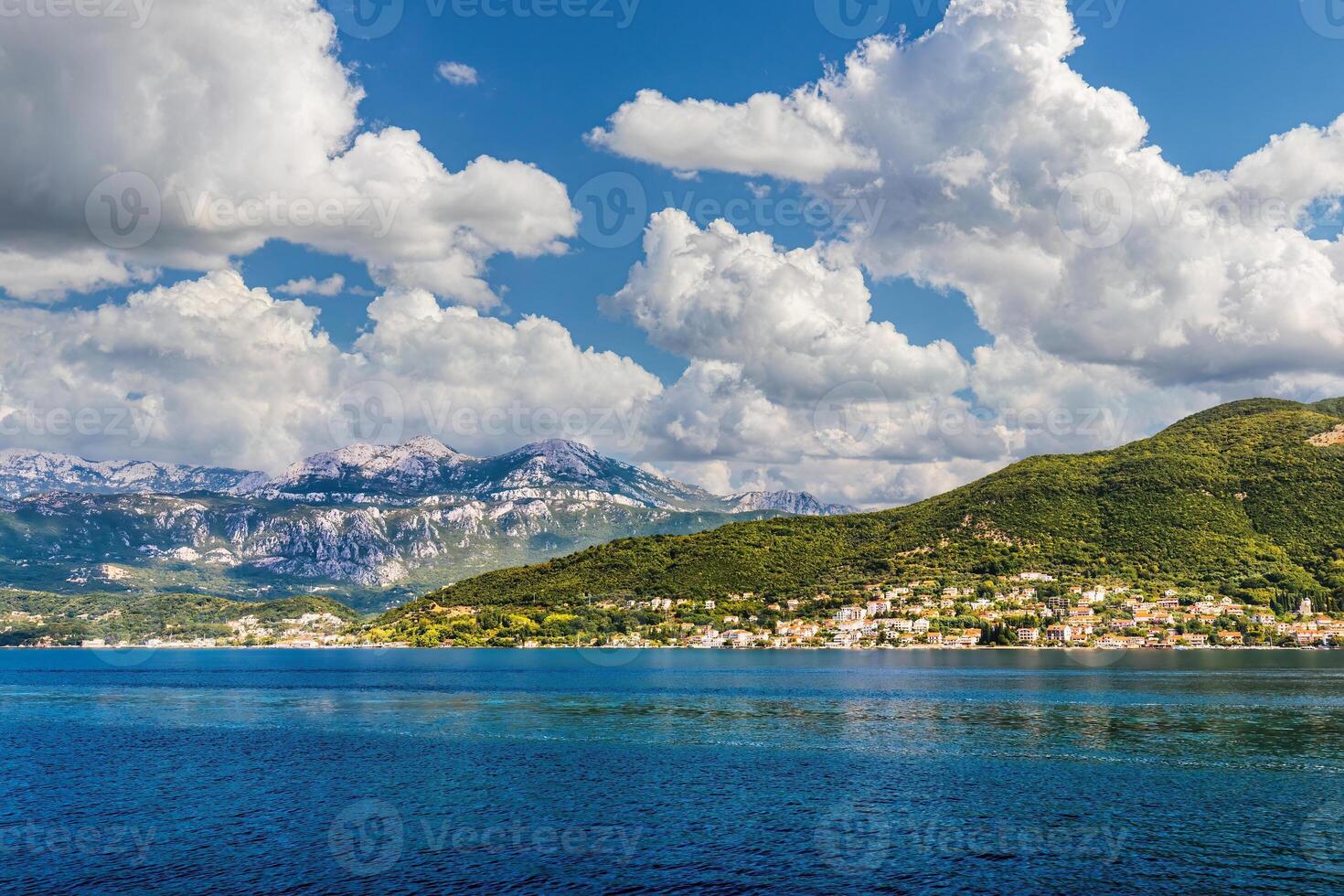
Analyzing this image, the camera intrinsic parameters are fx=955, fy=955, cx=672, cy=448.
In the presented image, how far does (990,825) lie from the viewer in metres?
59.6

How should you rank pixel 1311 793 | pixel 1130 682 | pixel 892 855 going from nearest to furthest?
pixel 892 855 < pixel 1311 793 < pixel 1130 682

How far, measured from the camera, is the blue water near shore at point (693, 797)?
50.1 m

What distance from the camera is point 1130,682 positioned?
522 ft

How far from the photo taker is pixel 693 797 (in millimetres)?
68812

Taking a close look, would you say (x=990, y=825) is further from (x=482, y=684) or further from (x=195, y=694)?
(x=195, y=694)

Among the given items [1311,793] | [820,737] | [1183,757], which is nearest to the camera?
[1311,793]

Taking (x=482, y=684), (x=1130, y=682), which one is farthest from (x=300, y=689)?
(x=1130, y=682)

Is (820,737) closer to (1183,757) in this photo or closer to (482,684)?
(1183,757)

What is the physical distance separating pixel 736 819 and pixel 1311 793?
134ft

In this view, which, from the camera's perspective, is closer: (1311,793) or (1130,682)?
(1311,793)

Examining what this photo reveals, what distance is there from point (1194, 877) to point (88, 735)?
4360 inches

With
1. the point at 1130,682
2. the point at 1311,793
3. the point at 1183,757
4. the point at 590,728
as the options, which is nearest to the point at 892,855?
the point at 1311,793

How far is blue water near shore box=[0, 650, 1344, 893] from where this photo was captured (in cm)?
5006

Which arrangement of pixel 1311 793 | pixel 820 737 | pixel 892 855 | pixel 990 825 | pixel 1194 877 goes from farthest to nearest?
pixel 820 737, pixel 1311 793, pixel 990 825, pixel 892 855, pixel 1194 877
